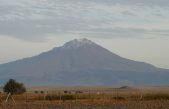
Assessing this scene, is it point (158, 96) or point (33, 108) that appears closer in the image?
point (33, 108)

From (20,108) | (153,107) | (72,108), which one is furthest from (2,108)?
(153,107)

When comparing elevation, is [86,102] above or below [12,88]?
below

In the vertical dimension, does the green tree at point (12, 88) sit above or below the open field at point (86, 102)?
above

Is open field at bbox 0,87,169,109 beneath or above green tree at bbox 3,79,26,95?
beneath

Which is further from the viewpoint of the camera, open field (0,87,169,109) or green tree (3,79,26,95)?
green tree (3,79,26,95)

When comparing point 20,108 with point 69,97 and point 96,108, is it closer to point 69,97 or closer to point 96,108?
point 96,108

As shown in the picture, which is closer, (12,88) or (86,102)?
(86,102)

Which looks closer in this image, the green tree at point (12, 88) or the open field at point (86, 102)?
the open field at point (86, 102)

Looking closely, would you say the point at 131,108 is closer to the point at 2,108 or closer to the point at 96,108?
the point at 96,108

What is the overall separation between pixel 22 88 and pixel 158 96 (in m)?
17.0

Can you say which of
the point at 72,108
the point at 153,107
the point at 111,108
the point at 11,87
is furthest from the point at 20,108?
the point at 11,87

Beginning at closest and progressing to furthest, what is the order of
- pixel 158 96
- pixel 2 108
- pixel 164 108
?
pixel 164 108, pixel 2 108, pixel 158 96

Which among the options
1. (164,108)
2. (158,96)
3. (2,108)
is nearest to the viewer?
(164,108)

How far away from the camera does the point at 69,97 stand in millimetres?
77562
